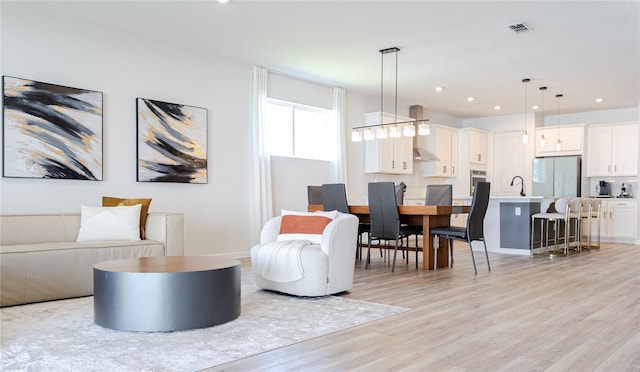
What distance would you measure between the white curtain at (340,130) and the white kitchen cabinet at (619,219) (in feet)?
17.6

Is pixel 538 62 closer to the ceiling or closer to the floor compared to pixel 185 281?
closer to the ceiling

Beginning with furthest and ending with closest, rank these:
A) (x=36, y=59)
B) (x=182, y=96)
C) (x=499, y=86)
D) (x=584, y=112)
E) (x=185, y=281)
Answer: (x=584, y=112), (x=499, y=86), (x=182, y=96), (x=36, y=59), (x=185, y=281)

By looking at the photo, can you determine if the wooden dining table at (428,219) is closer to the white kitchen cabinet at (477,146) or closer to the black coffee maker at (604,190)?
the white kitchen cabinet at (477,146)

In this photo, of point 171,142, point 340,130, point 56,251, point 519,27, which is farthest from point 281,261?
point 340,130

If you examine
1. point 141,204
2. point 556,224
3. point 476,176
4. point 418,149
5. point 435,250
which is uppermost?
point 418,149

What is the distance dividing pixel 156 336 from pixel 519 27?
462 centimetres

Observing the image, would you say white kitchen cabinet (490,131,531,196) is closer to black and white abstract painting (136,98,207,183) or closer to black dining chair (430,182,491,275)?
black dining chair (430,182,491,275)

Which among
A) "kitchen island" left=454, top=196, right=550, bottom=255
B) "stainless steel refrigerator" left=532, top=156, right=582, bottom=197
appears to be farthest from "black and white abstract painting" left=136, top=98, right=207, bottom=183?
"stainless steel refrigerator" left=532, top=156, right=582, bottom=197

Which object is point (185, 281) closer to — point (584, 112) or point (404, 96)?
point (404, 96)

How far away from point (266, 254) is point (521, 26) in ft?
11.7

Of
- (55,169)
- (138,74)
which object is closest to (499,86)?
(138,74)

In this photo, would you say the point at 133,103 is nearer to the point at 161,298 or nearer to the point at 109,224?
the point at 109,224

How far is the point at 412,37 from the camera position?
18.4 feet

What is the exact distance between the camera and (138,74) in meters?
5.70
